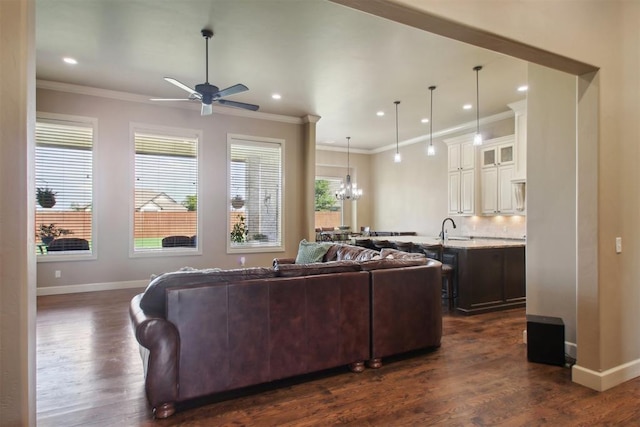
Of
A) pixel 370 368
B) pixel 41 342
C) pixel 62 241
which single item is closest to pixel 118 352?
pixel 41 342

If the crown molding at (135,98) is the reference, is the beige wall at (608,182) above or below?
below

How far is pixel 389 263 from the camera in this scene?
3.16 metres

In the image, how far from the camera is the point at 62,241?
5.74m

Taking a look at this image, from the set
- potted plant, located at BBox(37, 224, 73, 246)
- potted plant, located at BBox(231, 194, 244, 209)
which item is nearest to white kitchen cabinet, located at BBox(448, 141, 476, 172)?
potted plant, located at BBox(231, 194, 244, 209)

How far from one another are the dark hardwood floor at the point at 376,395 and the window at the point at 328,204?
24.2ft

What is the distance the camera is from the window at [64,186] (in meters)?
5.63

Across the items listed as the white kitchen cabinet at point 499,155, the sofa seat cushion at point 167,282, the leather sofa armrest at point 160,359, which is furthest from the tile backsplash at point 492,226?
the leather sofa armrest at point 160,359

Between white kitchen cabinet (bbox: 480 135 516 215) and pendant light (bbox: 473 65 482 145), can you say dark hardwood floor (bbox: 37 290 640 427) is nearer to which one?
pendant light (bbox: 473 65 482 145)

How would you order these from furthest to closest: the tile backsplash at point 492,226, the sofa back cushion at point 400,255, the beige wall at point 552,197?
1. the tile backsplash at point 492,226
2. the sofa back cushion at point 400,255
3. the beige wall at point 552,197

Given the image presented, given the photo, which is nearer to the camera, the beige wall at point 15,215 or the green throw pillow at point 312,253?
the beige wall at point 15,215

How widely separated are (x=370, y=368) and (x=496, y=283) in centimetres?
273

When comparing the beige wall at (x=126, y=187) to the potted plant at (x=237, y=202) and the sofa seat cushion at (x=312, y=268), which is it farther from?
the sofa seat cushion at (x=312, y=268)

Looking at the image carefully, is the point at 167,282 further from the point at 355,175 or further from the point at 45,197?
the point at 355,175

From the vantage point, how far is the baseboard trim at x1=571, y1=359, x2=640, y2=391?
256 cm
